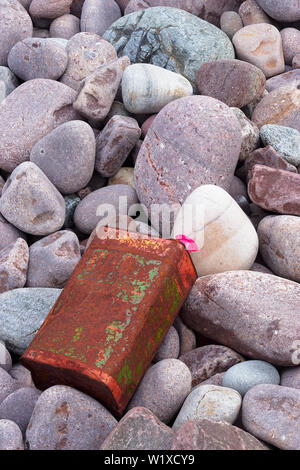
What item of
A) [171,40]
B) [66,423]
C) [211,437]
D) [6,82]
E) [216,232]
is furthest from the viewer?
[171,40]

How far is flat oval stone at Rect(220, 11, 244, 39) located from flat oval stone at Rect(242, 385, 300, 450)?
2.99 metres

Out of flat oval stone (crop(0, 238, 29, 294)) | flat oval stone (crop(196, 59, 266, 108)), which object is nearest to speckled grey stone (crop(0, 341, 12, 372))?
flat oval stone (crop(0, 238, 29, 294))

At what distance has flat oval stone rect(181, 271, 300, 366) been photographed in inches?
88.2

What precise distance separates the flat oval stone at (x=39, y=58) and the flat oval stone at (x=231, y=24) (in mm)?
1306

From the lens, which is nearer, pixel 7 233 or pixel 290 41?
pixel 7 233

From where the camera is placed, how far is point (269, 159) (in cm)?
301

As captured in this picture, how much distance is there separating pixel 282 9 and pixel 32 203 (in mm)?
2461

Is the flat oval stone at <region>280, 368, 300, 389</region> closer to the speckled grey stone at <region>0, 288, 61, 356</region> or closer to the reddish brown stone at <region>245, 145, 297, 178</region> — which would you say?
the speckled grey stone at <region>0, 288, 61, 356</region>

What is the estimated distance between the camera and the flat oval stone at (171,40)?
3.76 m

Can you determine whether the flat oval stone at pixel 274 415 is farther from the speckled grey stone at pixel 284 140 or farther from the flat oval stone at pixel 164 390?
the speckled grey stone at pixel 284 140

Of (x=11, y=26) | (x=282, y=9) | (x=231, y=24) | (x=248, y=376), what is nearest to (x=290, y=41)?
(x=282, y=9)

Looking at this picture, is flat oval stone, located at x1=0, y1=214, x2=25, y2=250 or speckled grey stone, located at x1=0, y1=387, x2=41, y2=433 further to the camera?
flat oval stone, located at x1=0, y1=214, x2=25, y2=250

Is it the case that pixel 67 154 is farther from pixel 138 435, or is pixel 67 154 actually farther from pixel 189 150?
pixel 138 435
